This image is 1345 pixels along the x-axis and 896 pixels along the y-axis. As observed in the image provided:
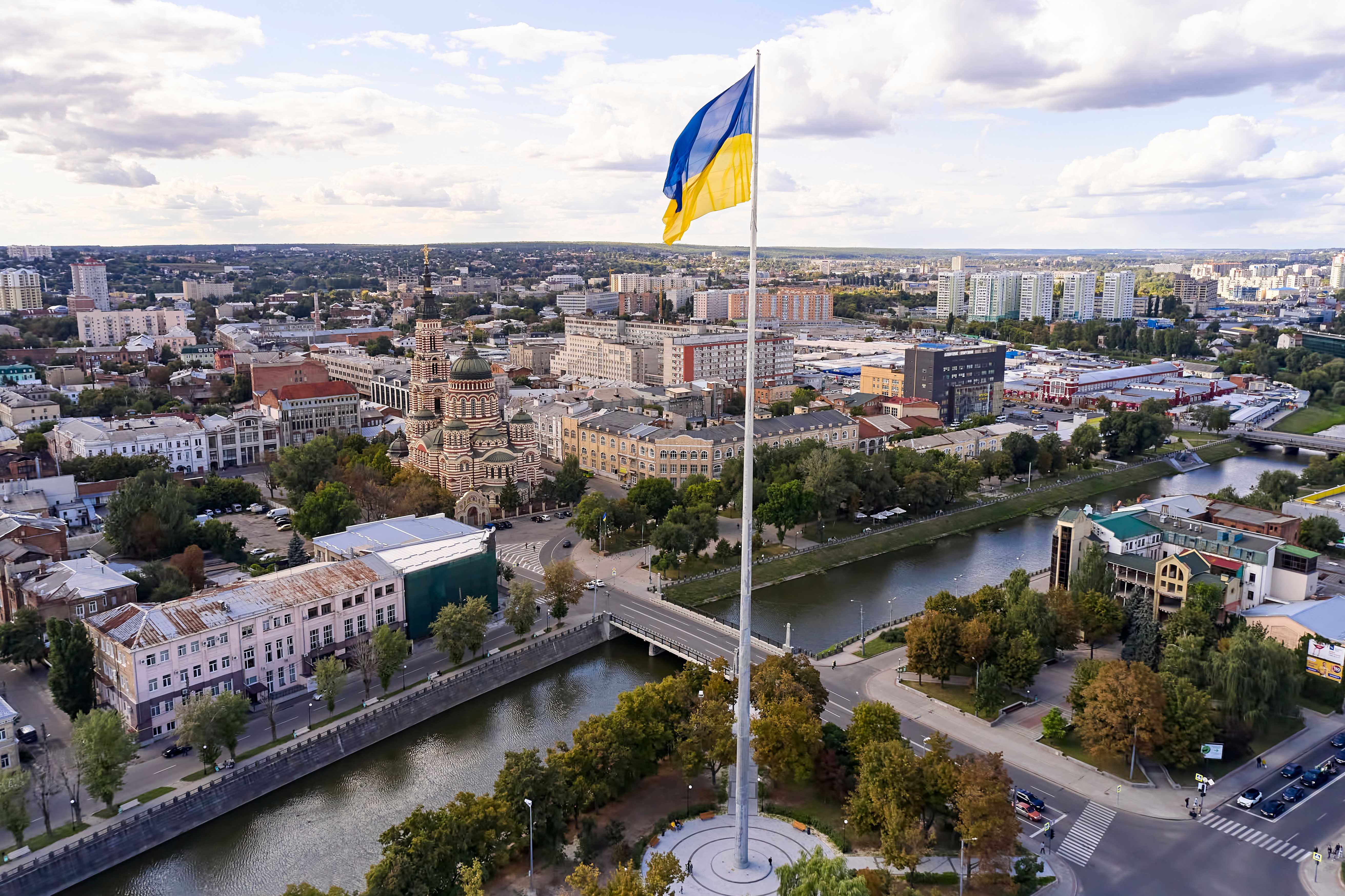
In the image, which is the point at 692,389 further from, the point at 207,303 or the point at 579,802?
the point at 207,303

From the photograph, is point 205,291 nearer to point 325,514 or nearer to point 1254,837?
point 325,514

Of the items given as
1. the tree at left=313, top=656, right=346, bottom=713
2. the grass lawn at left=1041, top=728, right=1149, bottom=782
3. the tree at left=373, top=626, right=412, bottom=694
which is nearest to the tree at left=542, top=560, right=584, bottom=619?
the tree at left=373, top=626, right=412, bottom=694

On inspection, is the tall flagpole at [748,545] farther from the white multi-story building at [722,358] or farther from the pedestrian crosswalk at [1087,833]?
the white multi-story building at [722,358]

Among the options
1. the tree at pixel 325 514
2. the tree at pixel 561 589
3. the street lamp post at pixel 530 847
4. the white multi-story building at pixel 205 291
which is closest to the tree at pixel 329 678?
the tree at pixel 561 589

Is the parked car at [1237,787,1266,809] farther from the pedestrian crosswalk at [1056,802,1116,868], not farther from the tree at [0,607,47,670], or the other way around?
the tree at [0,607,47,670]

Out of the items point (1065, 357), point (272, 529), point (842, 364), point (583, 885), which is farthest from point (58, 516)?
point (1065, 357)

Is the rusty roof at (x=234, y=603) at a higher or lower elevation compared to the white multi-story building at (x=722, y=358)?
lower

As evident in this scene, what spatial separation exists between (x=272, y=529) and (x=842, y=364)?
71.2 meters

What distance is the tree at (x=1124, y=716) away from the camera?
26.2 meters

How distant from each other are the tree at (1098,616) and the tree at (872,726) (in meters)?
11.8

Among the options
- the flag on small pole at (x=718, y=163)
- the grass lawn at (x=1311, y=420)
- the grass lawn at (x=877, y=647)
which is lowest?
the grass lawn at (x=877, y=647)

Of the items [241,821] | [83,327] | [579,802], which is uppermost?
[83,327]

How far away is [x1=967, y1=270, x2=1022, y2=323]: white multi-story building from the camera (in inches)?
6496

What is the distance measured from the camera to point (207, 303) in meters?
156
